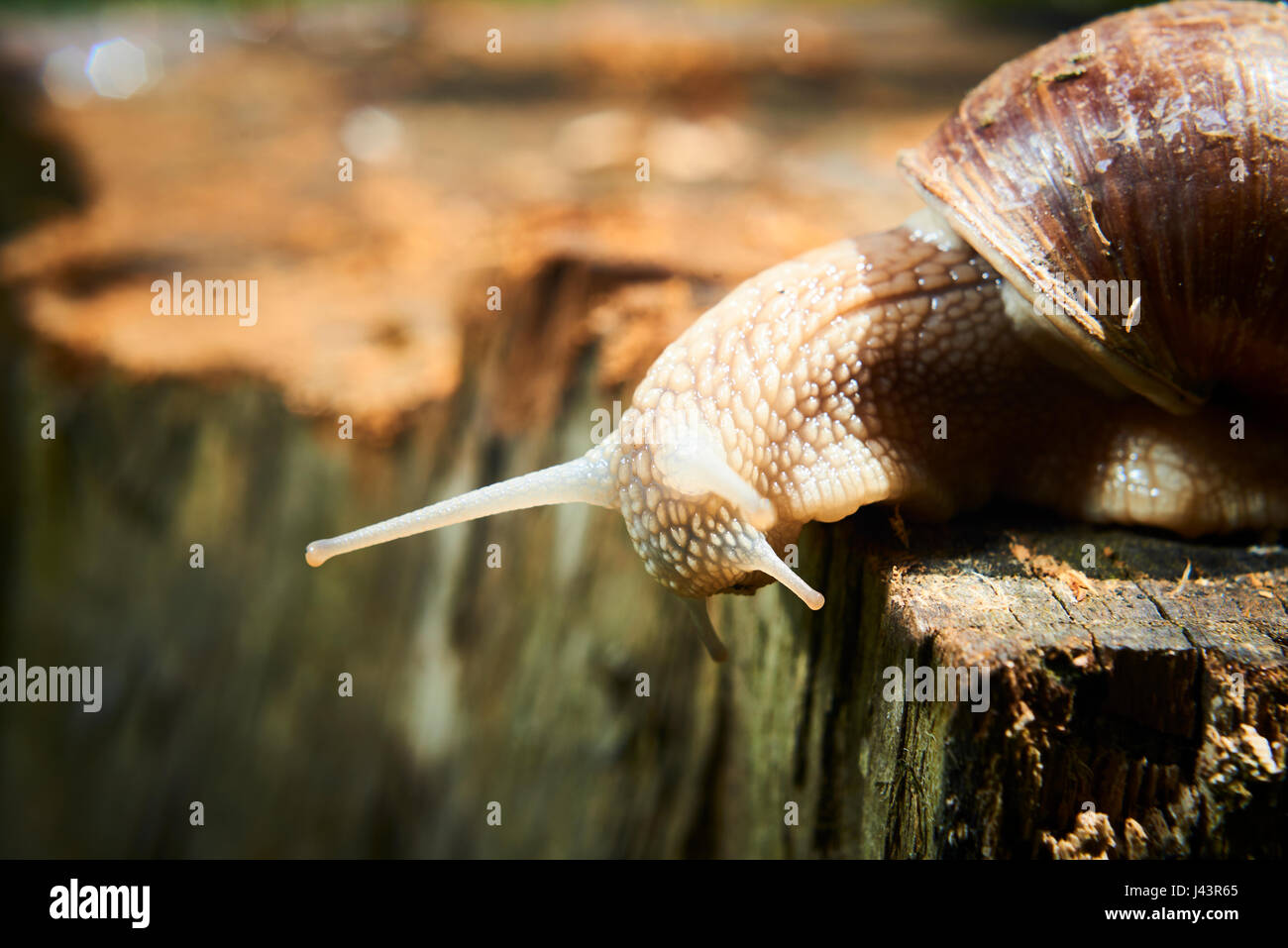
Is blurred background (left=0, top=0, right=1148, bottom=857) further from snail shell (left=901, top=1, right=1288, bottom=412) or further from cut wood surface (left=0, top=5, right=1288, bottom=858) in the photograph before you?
snail shell (left=901, top=1, right=1288, bottom=412)

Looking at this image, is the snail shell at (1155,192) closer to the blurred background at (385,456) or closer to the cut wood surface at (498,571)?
the cut wood surface at (498,571)

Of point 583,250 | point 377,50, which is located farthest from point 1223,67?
point 377,50

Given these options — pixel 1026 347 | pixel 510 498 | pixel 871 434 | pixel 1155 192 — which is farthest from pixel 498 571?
pixel 1155 192

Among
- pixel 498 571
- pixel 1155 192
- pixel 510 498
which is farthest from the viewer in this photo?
pixel 498 571

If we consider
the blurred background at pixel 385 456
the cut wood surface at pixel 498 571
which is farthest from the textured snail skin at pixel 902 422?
the blurred background at pixel 385 456

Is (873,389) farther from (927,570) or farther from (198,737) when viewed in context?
Result: (198,737)

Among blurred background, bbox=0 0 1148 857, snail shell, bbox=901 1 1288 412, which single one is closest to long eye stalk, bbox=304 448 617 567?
blurred background, bbox=0 0 1148 857

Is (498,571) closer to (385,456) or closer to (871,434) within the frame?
(385,456)
